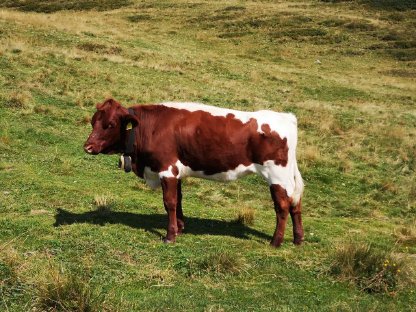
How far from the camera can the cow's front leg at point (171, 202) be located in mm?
10141

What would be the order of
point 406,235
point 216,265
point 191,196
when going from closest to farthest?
point 216,265
point 406,235
point 191,196

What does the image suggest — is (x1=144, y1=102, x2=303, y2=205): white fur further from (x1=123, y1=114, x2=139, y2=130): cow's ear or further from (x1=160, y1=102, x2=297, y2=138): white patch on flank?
(x1=123, y1=114, x2=139, y2=130): cow's ear

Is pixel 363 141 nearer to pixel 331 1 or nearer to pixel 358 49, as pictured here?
pixel 358 49

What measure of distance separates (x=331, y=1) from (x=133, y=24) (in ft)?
110

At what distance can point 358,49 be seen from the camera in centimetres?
5522

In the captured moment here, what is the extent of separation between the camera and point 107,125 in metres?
10.3

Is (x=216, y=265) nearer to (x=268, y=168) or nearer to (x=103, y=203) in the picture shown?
(x=268, y=168)

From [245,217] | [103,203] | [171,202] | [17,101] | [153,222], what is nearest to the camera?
[171,202]

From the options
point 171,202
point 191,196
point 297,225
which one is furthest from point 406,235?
point 171,202

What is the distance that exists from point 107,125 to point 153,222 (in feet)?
8.36

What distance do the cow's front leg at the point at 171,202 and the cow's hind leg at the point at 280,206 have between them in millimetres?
1960

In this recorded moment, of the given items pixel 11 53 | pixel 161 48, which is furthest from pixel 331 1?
pixel 11 53

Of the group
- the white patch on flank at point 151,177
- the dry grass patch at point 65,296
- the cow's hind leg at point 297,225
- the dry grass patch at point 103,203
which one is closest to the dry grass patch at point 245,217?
the cow's hind leg at point 297,225

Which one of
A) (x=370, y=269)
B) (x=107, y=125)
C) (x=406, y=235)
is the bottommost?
(x=406, y=235)
